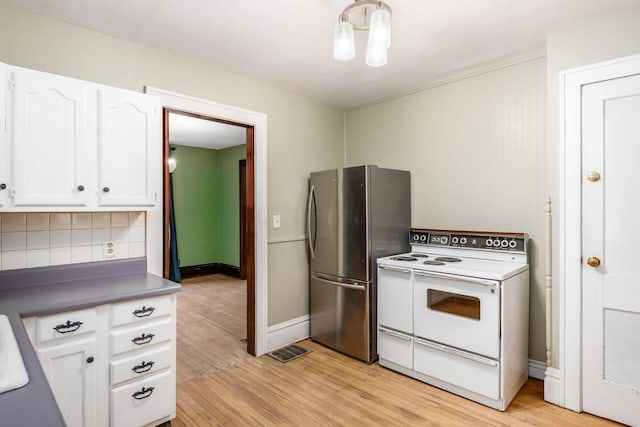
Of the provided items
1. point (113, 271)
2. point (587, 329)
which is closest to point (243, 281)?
point (113, 271)

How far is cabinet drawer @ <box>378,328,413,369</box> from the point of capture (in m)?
2.66

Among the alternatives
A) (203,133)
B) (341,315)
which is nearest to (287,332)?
(341,315)

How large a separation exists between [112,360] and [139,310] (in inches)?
10.8

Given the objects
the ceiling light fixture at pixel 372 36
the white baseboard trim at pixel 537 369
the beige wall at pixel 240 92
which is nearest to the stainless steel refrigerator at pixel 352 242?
the beige wall at pixel 240 92

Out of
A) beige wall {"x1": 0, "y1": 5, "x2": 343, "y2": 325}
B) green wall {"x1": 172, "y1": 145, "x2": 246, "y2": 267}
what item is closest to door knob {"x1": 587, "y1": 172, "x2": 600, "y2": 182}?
beige wall {"x1": 0, "y1": 5, "x2": 343, "y2": 325}

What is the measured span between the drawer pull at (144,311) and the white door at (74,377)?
218 millimetres

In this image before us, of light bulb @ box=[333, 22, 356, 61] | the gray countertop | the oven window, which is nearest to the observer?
the gray countertop

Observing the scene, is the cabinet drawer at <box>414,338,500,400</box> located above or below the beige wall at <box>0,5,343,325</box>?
below

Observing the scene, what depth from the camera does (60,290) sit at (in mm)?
1909

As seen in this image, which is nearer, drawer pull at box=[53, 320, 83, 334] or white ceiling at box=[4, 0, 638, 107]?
drawer pull at box=[53, 320, 83, 334]

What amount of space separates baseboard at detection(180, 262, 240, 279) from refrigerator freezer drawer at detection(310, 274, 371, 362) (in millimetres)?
3328

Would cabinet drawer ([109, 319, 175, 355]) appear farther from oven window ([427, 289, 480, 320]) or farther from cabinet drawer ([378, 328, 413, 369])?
oven window ([427, 289, 480, 320])

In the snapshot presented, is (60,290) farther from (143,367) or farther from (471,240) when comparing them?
(471,240)

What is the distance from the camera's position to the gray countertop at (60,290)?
42.8 inches
